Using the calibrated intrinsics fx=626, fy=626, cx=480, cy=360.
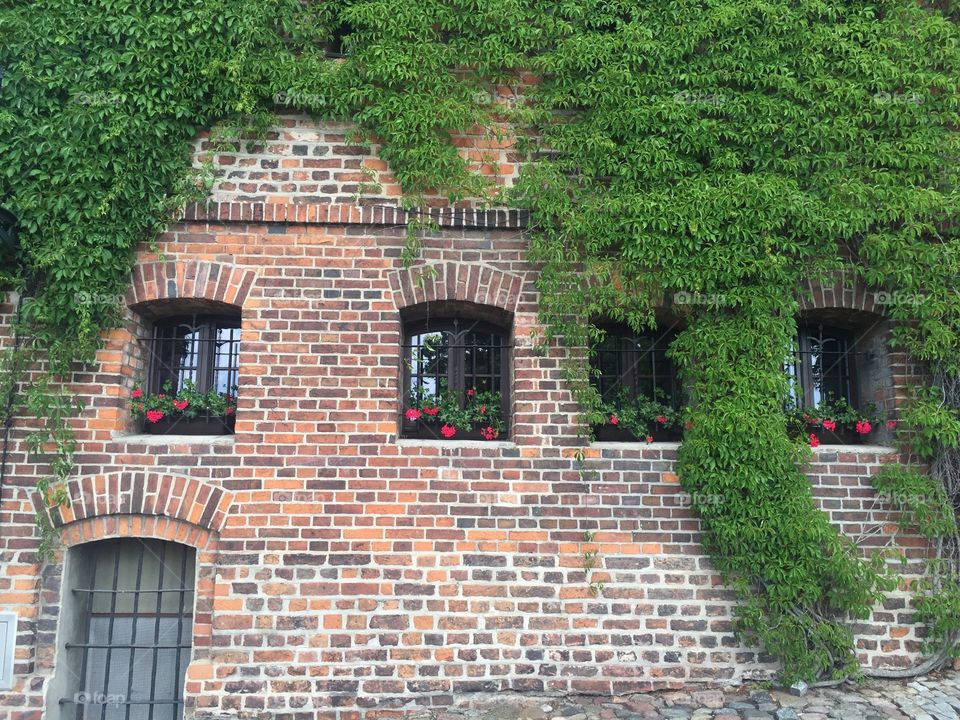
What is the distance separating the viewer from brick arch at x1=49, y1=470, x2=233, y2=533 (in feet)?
14.5

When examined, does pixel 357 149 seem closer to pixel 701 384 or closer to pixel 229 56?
pixel 229 56

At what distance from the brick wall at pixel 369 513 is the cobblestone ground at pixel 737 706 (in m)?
0.11

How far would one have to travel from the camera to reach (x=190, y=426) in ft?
15.9

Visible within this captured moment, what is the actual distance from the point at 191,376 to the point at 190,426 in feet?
1.31

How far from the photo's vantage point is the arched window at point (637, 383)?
4.90 m

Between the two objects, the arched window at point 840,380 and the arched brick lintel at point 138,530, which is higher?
the arched window at point 840,380

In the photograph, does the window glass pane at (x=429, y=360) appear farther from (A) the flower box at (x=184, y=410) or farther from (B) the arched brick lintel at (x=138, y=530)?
(B) the arched brick lintel at (x=138, y=530)

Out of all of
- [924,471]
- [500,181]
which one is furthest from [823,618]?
[500,181]

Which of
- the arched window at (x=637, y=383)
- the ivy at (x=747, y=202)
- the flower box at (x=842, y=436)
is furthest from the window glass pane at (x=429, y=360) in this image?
the flower box at (x=842, y=436)

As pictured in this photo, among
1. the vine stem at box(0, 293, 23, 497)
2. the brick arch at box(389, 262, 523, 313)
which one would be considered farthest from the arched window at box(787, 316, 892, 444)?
the vine stem at box(0, 293, 23, 497)

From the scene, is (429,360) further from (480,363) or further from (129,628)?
(129,628)

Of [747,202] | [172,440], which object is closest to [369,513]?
[172,440]

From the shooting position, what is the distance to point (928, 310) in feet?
15.2

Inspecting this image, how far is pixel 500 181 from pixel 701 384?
217cm
